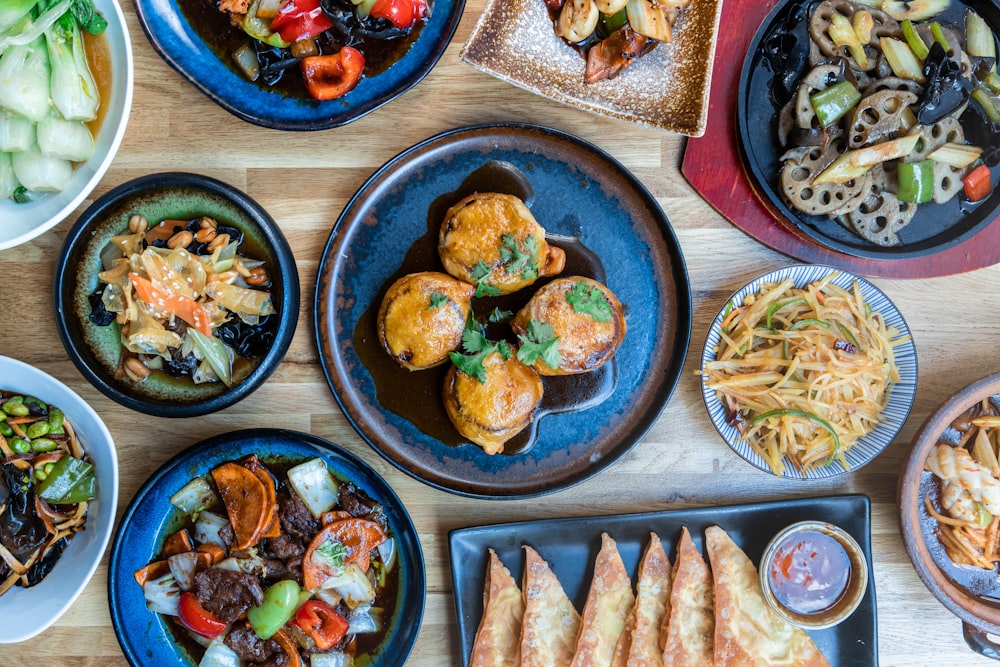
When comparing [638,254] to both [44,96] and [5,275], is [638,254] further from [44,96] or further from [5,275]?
[5,275]

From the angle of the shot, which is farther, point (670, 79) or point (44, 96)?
point (670, 79)

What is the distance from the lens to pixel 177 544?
107 inches

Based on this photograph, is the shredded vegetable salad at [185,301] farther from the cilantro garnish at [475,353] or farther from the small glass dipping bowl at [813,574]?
the small glass dipping bowl at [813,574]

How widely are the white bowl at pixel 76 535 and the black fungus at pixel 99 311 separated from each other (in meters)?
0.27

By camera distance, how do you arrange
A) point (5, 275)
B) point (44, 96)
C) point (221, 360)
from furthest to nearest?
1. point (5, 275)
2. point (221, 360)
3. point (44, 96)

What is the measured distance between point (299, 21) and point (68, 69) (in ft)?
2.68

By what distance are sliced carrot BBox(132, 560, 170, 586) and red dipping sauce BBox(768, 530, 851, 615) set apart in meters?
2.55

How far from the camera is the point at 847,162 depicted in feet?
8.70

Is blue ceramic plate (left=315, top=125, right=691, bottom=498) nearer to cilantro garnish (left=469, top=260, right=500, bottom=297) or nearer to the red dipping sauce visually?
cilantro garnish (left=469, top=260, right=500, bottom=297)

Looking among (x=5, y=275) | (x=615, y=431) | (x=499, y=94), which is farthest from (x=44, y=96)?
(x=615, y=431)

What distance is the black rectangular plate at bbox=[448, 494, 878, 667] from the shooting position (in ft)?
9.36

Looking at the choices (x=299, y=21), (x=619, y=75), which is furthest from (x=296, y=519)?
(x=619, y=75)

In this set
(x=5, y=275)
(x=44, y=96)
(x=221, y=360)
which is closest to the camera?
(x=44, y=96)

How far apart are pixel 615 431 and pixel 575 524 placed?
442mm
